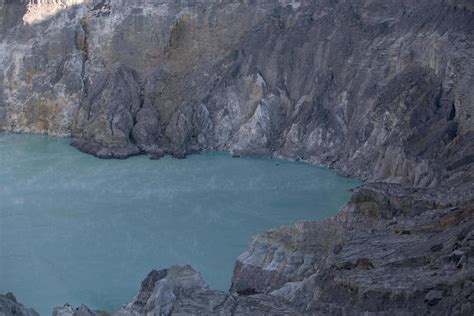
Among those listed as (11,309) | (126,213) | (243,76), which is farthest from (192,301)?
(243,76)

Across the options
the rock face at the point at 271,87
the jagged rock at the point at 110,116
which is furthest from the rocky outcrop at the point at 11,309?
the jagged rock at the point at 110,116

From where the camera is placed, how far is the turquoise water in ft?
101

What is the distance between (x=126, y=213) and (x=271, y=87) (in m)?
Answer: 12.3

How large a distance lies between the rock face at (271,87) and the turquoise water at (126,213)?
182 cm

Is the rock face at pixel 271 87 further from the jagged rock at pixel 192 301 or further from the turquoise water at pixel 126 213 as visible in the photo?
the turquoise water at pixel 126 213

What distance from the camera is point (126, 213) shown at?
3709 cm

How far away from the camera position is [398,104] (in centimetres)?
4044

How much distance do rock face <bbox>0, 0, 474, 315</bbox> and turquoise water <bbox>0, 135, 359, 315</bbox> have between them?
1820 mm

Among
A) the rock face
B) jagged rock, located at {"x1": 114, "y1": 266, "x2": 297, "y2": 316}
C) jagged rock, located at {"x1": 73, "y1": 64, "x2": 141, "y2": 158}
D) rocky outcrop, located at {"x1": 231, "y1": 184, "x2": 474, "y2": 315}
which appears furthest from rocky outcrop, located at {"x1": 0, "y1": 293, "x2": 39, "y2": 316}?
jagged rock, located at {"x1": 73, "y1": 64, "x2": 141, "y2": 158}

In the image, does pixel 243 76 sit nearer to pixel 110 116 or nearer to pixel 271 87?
pixel 271 87

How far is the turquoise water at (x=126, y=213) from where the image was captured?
30.9 metres

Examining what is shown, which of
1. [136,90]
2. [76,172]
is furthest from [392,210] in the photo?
[136,90]

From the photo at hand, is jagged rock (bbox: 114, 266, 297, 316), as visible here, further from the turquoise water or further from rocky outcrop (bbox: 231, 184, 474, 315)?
the turquoise water

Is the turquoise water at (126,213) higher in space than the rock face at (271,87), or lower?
lower
